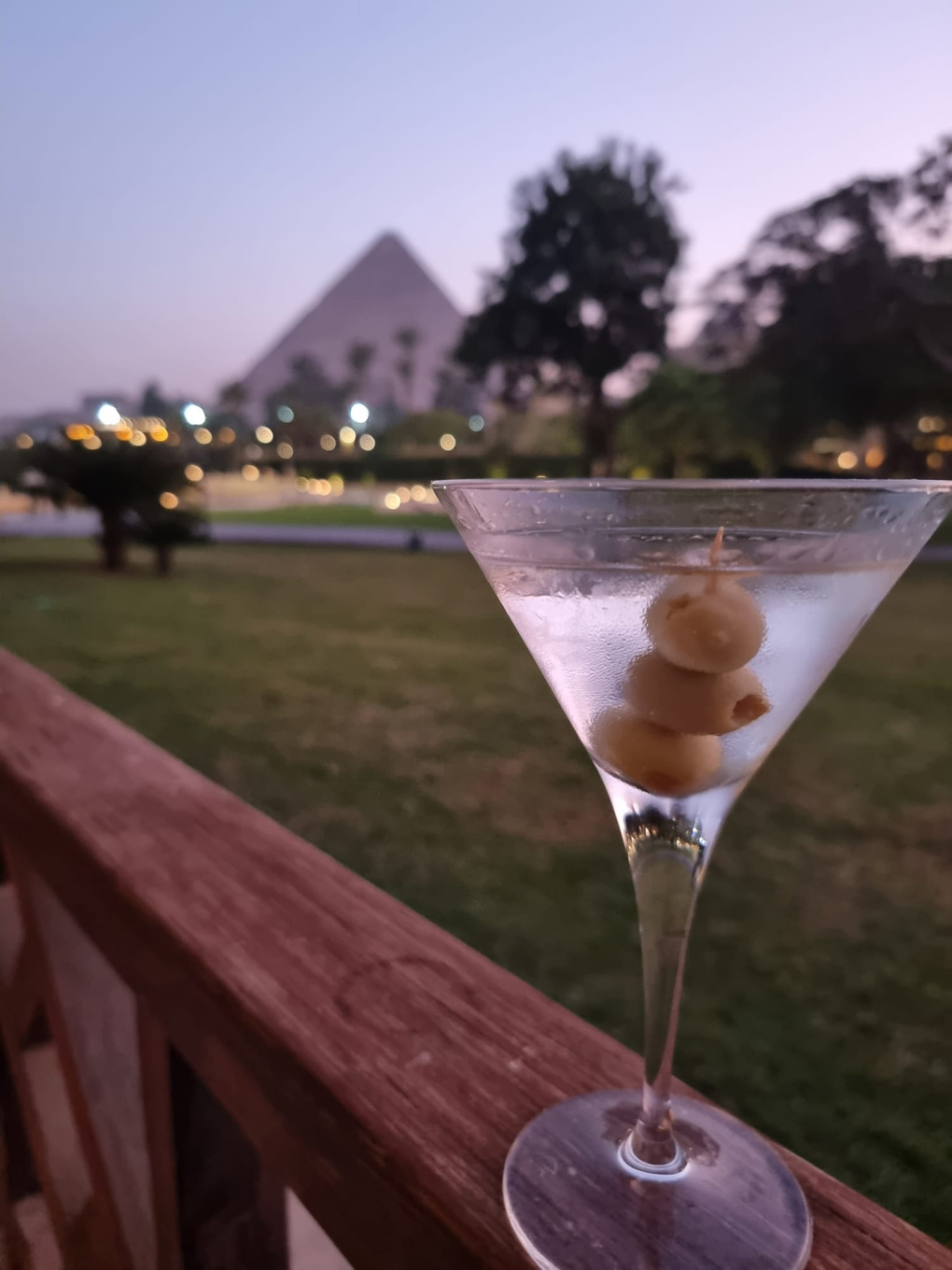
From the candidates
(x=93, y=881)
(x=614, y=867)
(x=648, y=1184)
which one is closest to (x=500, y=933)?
(x=614, y=867)

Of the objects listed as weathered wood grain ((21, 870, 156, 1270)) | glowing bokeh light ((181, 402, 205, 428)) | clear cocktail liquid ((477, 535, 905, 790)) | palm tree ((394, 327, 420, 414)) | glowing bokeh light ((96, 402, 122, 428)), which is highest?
palm tree ((394, 327, 420, 414))

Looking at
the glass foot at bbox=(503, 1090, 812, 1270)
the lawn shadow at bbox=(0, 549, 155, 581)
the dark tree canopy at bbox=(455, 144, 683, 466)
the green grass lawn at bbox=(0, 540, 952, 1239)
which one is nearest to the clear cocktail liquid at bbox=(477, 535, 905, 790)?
the glass foot at bbox=(503, 1090, 812, 1270)

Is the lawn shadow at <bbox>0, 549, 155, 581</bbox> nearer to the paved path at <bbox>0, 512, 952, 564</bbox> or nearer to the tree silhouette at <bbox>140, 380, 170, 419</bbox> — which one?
the paved path at <bbox>0, 512, 952, 564</bbox>

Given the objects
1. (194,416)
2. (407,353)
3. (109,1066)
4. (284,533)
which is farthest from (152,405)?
(109,1066)

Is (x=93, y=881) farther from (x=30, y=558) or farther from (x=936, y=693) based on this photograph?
(x=30, y=558)

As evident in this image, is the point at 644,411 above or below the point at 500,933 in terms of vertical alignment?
above

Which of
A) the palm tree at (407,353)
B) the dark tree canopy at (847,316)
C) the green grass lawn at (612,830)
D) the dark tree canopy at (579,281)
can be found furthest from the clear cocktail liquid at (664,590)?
the palm tree at (407,353)

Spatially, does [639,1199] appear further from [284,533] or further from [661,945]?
[284,533]

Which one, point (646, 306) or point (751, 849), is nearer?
point (751, 849)
